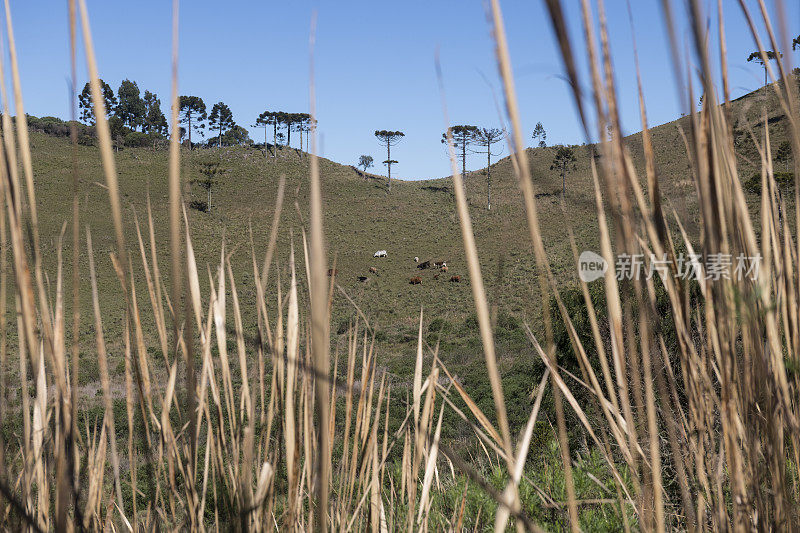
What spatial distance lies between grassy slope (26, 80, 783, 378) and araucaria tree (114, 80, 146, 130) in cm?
801

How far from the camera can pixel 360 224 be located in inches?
1566

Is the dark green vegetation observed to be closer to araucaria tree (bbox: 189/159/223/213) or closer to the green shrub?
araucaria tree (bbox: 189/159/223/213)

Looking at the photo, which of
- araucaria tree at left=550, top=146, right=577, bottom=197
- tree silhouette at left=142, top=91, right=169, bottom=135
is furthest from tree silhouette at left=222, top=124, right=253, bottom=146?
araucaria tree at left=550, top=146, right=577, bottom=197

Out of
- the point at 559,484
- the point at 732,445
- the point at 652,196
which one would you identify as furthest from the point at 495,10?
the point at 559,484

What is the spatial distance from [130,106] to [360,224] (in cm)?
3381

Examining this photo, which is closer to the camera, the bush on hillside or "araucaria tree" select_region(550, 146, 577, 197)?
the bush on hillside

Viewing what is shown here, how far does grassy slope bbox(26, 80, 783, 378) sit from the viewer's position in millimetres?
22609

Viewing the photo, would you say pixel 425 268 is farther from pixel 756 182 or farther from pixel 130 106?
pixel 130 106

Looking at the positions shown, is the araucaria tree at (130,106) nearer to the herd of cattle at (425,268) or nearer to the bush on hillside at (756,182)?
the herd of cattle at (425,268)

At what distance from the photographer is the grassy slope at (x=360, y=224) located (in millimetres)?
22609

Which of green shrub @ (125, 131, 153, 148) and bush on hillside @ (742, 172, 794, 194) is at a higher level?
Result: green shrub @ (125, 131, 153, 148)

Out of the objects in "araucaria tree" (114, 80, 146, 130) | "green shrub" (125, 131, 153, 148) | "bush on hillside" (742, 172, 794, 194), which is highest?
"araucaria tree" (114, 80, 146, 130)

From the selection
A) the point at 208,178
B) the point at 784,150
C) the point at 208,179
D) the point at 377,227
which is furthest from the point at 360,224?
the point at 784,150

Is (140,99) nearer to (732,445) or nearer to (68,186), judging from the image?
(68,186)
